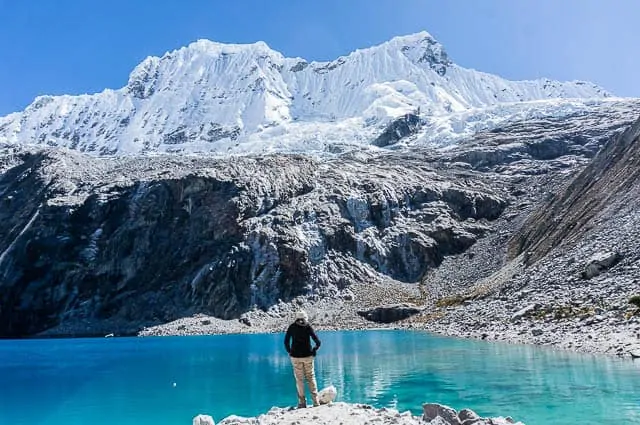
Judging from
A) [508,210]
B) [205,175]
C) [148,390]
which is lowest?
[148,390]

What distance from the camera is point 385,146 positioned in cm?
19288

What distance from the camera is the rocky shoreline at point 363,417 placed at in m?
13.3

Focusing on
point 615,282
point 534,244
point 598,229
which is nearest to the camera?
point 615,282

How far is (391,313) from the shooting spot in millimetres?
79812

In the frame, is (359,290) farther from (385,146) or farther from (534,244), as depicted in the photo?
(385,146)

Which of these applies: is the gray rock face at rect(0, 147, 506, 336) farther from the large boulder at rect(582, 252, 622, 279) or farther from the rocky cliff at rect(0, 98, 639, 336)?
the large boulder at rect(582, 252, 622, 279)

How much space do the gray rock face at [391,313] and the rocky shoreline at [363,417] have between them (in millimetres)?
64206

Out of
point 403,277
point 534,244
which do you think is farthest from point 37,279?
point 534,244

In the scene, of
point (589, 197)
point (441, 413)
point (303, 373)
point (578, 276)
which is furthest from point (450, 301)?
point (441, 413)

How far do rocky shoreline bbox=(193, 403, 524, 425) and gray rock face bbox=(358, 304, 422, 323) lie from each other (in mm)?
64206

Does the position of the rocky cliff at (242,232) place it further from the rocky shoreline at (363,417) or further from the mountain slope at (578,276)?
the rocky shoreline at (363,417)

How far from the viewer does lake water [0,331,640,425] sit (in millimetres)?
18609

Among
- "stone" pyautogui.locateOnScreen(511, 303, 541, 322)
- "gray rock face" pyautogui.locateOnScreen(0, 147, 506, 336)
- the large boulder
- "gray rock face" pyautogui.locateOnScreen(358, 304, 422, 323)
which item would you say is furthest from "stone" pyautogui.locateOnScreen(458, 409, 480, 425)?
"gray rock face" pyautogui.locateOnScreen(0, 147, 506, 336)

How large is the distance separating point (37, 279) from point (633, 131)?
99.1 m
